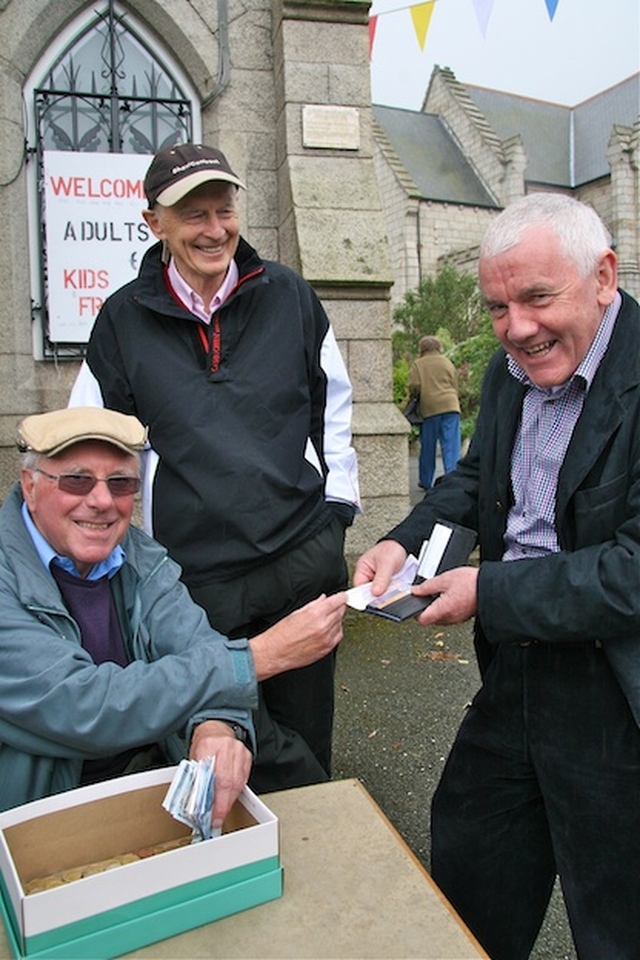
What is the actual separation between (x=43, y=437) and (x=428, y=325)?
21.5m

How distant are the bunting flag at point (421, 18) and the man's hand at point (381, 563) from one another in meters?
6.58

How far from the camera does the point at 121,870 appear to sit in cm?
118

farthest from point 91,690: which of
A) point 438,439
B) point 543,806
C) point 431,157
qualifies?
point 431,157

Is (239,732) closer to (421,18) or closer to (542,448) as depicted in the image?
(542,448)

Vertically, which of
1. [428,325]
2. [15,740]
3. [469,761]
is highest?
[428,325]

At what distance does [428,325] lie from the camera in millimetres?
22641

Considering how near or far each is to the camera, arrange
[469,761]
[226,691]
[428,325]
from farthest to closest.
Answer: [428,325], [469,761], [226,691]

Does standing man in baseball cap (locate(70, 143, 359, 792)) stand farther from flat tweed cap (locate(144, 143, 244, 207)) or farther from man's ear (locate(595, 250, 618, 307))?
man's ear (locate(595, 250, 618, 307))

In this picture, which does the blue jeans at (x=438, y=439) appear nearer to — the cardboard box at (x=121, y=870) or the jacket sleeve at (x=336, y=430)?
the jacket sleeve at (x=336, y=430)

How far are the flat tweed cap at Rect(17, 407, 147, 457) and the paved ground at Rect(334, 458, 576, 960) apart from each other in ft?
6.36

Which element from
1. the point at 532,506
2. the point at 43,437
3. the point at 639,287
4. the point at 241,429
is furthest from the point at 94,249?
the point at 639,287

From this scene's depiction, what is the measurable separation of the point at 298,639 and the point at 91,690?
0.47 m

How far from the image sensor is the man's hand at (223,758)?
154cm

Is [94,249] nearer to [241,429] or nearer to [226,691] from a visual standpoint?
[241,429]
